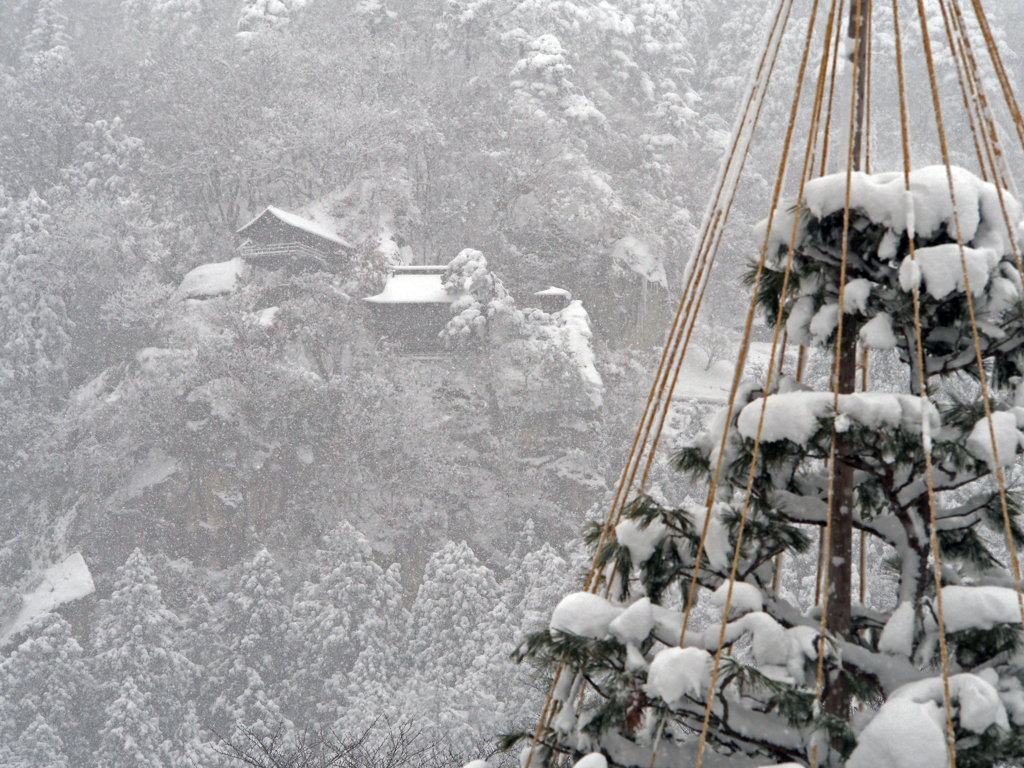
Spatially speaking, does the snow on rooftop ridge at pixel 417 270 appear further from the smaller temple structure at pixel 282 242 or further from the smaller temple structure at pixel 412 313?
the smaller temple structure at pixel 282 242

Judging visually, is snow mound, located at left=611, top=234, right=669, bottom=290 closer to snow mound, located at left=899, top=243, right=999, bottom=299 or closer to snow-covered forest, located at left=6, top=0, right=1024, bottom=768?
snow-covered forest, located at left=6, top=0, right=1024, bottom=768

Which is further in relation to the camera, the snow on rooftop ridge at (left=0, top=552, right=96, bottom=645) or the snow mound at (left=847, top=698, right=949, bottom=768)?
the snow on rooftop ridge at (left=0, top=552, right=96, bottom=645)

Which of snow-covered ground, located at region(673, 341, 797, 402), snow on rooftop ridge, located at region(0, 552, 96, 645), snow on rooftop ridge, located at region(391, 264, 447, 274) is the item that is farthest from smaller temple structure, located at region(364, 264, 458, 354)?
snow on rooftop ridge, located at region(0, 552, 96, 645)

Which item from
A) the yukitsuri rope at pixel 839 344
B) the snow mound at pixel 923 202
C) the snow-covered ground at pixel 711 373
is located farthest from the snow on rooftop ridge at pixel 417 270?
the snow mound at pixel 923 202

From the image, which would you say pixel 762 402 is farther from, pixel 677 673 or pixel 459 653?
pixel 459 653

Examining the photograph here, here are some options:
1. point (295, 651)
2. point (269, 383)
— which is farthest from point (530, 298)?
point (295, 651)

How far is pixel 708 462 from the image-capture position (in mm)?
1962

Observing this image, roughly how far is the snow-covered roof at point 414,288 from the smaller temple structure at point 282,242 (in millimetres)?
1304

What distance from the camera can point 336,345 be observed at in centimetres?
1802

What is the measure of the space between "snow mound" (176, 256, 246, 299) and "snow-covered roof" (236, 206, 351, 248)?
35.0 inches

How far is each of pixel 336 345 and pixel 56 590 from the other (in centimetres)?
632

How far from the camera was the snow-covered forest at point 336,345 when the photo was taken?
42.1 feet

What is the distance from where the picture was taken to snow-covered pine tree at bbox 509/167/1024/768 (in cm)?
163

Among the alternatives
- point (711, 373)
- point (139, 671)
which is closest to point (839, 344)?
point (139, 671)
